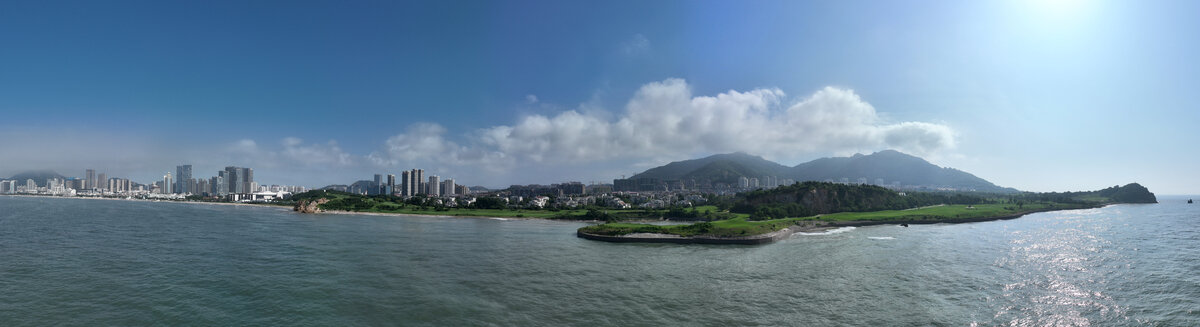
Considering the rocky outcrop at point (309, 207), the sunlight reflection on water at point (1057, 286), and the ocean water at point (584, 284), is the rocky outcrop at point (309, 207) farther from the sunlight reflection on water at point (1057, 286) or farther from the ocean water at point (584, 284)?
the sunlight reflection on water at point (1057, 286)

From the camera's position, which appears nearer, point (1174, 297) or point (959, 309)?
point (959, 309)

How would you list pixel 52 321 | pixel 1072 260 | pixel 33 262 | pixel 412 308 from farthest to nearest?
pixel 1072 260 < pixel 33 262 < pixel 412 308 < pixel 52 321

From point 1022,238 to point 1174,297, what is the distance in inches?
1110

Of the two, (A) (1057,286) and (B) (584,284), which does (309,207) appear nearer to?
(B) (584,284)

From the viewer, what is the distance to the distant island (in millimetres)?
42781

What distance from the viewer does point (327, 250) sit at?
106ft

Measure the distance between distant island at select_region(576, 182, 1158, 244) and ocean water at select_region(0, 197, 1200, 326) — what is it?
5657mm

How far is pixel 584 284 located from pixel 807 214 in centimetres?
6804

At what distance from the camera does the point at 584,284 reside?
21844 mm

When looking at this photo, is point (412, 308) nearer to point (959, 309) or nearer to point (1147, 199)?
point (959, 309)

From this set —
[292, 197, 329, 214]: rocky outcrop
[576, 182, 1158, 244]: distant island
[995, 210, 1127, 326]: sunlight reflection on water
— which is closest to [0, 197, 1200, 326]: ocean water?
[995, 210, 1127, 326]: sunlight reflection on water

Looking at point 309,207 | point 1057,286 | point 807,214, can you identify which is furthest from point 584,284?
point 309,207

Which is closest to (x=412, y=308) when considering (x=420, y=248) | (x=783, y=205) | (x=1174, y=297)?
(x=420, y=248)

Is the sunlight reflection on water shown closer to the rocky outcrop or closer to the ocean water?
the ocean water
